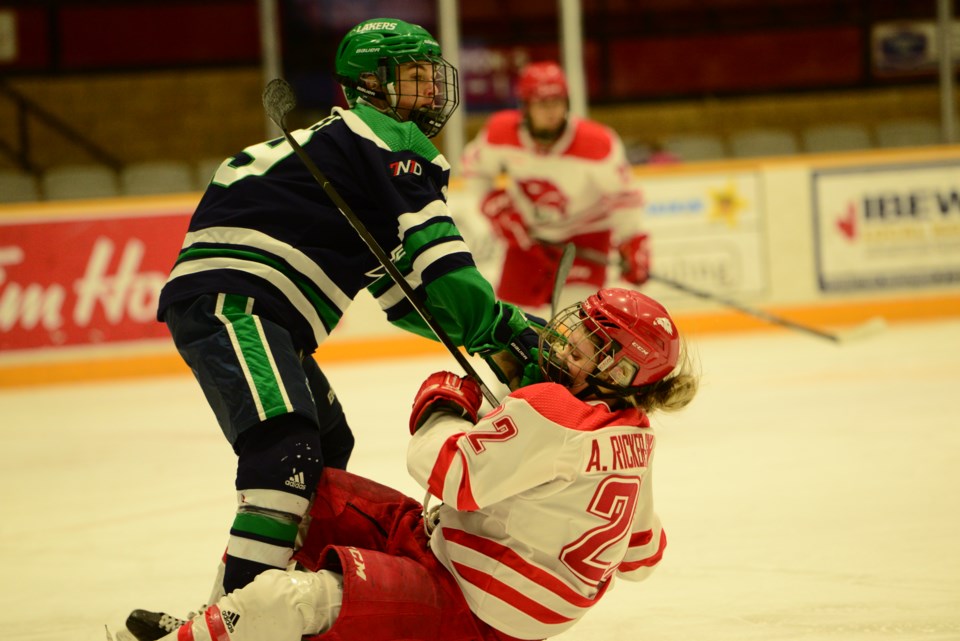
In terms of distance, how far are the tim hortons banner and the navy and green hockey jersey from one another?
5.12 meters

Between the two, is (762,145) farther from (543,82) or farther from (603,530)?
(603,530)

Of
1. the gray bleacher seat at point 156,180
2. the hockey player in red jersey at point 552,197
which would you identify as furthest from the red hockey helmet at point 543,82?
the gray bleacher seat at point 156,180

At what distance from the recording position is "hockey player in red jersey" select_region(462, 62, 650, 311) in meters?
4.98

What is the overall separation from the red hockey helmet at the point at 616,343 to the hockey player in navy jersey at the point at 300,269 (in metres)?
0.16

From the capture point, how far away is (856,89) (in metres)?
10.9

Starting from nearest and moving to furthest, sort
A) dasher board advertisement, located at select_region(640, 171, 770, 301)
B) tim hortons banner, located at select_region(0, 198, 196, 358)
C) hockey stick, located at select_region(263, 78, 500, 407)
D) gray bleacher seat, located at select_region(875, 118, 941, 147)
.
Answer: hockey stick, located at select_region(263, 78, 500, 407), tim hortons banner, located at select_region(0, 198, 196, 358), dasher board advertisement, located at select_region(640, 171, 770, 301), gray bleacher seat, located at select_region(875, 118, 941, 147)

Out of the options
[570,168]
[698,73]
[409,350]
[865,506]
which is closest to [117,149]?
[409,350]

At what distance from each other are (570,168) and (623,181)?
0.75 feet

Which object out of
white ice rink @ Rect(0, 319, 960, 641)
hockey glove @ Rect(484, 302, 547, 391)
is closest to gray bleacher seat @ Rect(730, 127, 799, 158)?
white ice rink @ Rect(0, 319, 960, 641)

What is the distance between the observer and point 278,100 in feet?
7.82

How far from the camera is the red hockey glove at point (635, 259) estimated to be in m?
4.88

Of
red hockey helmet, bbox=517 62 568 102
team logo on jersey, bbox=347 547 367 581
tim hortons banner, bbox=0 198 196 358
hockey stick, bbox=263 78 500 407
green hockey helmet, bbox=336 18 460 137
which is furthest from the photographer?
tim hortons banner, bbox=0 198 196 358

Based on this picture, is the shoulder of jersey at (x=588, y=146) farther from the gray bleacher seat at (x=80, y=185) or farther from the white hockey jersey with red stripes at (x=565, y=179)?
the gray bleacher seat at (x=80, y=185)

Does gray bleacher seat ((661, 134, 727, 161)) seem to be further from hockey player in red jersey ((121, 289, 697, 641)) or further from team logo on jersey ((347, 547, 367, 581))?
team logo on jersey ((347, 547, 367, 581))
